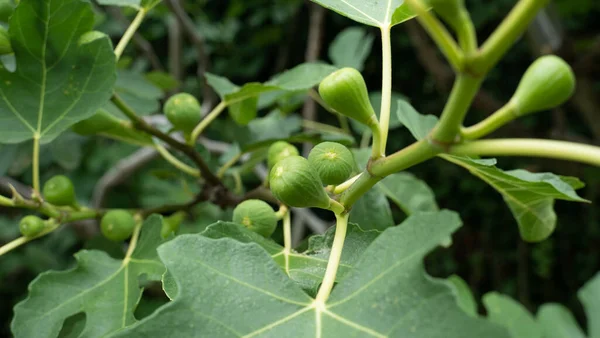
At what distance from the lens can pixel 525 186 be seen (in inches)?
26.3

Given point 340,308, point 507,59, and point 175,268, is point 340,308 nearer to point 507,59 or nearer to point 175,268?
point 175,268

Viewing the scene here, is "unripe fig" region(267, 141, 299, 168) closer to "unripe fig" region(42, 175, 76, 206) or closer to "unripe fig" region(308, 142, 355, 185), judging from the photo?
"unripe fig" region(308, 142, 355, 185)

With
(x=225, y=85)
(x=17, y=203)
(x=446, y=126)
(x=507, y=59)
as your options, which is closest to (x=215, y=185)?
(x=225, y=85)

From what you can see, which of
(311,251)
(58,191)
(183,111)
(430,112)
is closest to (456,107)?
(311,251)

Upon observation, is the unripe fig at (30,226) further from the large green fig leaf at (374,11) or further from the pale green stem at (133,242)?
the large green fig leaf at (374,11)

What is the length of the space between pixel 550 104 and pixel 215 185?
0.64m

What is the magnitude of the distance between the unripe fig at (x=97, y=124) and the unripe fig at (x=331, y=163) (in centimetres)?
40

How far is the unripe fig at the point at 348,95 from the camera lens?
548mm

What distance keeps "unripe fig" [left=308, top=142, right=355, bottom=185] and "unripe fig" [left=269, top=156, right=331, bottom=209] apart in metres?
0.04

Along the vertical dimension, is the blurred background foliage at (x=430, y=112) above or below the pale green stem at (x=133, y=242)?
below

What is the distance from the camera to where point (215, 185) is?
964mm

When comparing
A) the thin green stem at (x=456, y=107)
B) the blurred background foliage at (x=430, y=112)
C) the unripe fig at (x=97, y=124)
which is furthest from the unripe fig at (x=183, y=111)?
the blurred background foliage at (x=430, y=112)

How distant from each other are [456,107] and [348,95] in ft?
0.53

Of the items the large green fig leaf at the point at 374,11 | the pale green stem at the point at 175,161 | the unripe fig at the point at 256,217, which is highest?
the large green fig leaf at the point at 374,11
